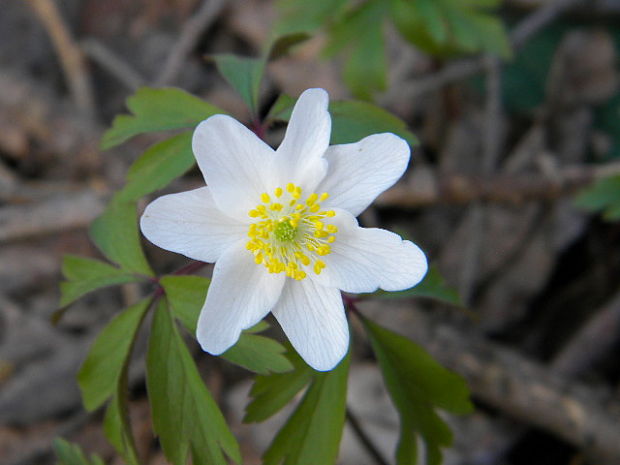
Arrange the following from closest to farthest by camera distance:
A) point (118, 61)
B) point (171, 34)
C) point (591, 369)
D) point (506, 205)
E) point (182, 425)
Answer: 1. point (182, 425)
2. point (591, 369)
3. point (506, 205)
4. point (118, 61)
5. point (171, 34)

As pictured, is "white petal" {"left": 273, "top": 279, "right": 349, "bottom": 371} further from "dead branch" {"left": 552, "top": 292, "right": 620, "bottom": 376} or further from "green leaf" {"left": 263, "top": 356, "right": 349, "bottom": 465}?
"dead branch" {"left": 552, "top": 292, "right": 620, "bottom": 376}

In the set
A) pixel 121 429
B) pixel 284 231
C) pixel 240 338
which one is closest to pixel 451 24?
pixel 284 231

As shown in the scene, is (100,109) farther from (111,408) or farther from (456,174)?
(111,408)

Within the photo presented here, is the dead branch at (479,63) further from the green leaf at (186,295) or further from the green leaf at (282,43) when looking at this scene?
the green leaf at (186,295)

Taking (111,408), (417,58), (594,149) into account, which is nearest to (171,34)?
(417,58)

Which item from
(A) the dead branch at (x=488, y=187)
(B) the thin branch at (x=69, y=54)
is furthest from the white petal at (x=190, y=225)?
(B) the thin branch at (x=69, y=54)

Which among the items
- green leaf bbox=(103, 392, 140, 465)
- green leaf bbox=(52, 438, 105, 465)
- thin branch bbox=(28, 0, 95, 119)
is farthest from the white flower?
thin branch bbox=(28, 0, 95, 119)

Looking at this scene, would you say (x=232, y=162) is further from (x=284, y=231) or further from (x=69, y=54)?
(x=69, y=54)
